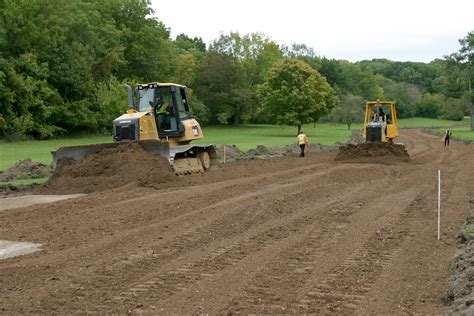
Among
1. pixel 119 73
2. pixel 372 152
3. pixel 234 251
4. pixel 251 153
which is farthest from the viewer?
pixel 119 73

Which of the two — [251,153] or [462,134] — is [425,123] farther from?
[251,153]

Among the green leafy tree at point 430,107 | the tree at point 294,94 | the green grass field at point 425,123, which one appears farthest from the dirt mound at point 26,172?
the green leafy tree at point 430,107

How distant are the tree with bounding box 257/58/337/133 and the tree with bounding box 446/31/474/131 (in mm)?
17800

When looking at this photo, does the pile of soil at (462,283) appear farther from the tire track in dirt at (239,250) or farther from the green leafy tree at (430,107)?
the green leafy tree at (430,107)

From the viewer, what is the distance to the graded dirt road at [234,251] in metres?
6.83

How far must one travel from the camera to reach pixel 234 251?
9297 millimetres

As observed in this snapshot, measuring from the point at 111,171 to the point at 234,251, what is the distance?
9760 millimetres

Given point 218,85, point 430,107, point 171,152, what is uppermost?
point 218,85

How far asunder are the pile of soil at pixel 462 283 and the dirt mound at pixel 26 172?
55.8ft

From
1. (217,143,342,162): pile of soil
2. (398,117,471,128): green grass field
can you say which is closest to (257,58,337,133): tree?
(217,143,342,162): pile of soil

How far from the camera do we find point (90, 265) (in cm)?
841

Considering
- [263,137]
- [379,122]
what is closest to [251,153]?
[379,122]

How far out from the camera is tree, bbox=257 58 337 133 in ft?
209

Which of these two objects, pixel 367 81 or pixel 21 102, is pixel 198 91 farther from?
pixel 367 81
